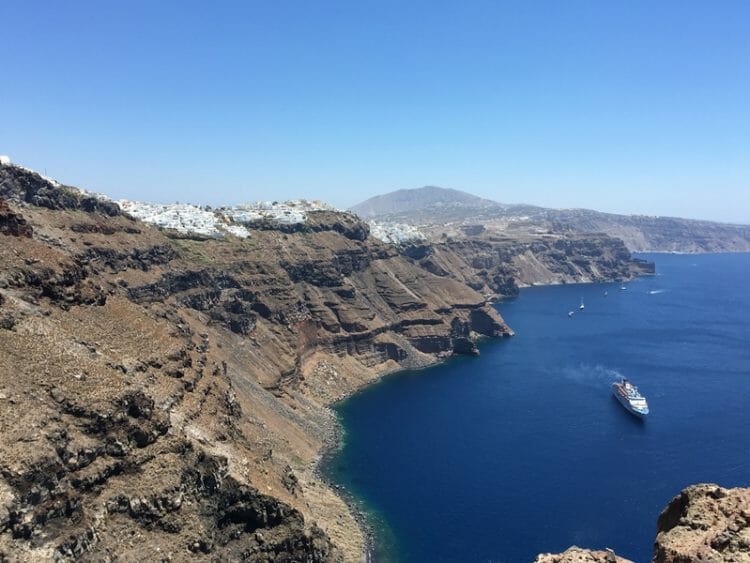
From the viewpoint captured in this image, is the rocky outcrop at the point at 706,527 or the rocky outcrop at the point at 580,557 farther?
the rocky outcrop at the point at 580,557

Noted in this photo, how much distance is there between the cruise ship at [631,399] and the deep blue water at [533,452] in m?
2.37

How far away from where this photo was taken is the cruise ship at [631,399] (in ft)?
422

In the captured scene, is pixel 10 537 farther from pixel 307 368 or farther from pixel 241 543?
pixel 307 368

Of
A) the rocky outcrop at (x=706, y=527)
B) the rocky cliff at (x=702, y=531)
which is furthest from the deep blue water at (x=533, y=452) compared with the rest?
the rocky outcrop at (x=706, y=527)

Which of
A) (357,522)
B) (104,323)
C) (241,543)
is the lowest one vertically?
(357,522)

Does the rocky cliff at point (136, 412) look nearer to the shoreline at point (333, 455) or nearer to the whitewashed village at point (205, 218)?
the shoreline at point (333, 455)

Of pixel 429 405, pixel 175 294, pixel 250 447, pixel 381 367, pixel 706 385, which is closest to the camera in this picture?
pixel 250 447

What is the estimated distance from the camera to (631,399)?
13150cm

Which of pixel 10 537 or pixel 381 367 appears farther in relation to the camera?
pixel 381 367

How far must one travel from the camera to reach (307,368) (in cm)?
14750

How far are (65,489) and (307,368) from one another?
103 metres

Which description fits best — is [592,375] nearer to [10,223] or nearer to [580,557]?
[10,223]

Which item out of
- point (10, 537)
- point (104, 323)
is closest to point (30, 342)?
point (104, 323)

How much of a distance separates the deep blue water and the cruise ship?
2.37 metres
